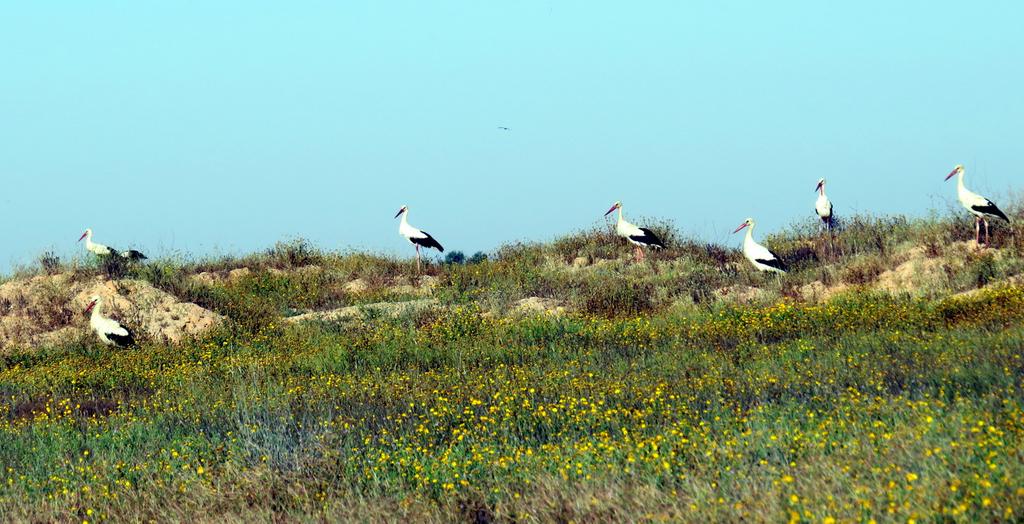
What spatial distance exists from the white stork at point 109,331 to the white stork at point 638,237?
11503mm

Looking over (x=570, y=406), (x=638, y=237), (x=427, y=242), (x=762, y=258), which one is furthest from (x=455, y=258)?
(x=570, y=406)

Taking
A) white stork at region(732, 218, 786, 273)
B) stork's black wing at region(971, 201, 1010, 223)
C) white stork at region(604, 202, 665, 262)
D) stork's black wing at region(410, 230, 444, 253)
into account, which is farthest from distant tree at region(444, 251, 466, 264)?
stork's black wing at region(971, 201, 1010, 223)

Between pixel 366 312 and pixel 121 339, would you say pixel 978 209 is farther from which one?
pixel 121 339

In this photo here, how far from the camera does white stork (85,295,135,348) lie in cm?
1711

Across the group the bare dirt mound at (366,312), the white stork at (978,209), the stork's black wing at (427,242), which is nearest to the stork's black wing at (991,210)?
the white stork at (978,209)

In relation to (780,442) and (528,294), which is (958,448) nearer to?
(780,442)

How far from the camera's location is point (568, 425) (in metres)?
8.75

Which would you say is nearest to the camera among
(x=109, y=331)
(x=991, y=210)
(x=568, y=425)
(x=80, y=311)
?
(x=568, y=425)

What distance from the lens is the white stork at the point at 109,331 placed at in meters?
17.1

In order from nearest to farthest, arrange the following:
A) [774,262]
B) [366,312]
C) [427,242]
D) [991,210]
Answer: [366,312] → [991,210] → [774,262] → [427,242]

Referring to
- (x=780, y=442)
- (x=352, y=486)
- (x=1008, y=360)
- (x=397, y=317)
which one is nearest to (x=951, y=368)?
(x=1008, y=360)

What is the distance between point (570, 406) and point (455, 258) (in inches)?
741

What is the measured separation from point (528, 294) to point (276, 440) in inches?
479

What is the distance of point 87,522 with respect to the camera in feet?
22.9
